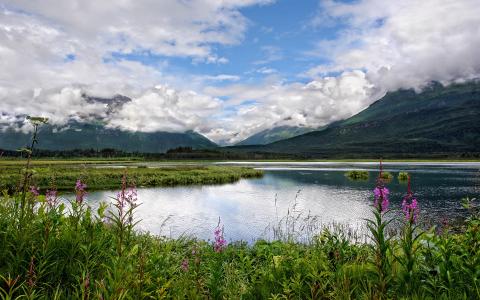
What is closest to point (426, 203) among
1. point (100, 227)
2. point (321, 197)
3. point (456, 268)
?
point (321, 197)

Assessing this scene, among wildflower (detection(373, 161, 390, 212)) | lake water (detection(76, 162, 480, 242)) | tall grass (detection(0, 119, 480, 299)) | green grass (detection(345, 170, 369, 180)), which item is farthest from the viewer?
green grass (detection(345, 170, 369, 180))

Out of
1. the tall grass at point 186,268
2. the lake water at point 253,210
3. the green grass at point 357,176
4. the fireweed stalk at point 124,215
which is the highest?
the fireweed stalk at point 124,215

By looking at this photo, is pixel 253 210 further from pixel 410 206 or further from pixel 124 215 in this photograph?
pixel 124 215

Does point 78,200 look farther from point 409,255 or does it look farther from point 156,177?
point 156,177

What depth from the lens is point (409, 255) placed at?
5.28m

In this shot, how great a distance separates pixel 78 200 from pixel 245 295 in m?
3.98

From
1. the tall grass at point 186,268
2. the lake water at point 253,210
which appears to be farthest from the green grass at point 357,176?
the tall grass at point 186,268

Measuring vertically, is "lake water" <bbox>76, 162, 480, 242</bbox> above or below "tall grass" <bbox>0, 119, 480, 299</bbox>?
below

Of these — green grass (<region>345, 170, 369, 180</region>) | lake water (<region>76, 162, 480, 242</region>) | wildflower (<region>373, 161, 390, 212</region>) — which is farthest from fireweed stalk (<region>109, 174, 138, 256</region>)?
green grass (<region>345, 170, 369, 180</region>)

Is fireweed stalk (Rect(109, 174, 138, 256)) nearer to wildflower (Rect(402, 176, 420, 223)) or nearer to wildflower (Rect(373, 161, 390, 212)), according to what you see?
wildflower (Rect(373, 161, 390, 212))

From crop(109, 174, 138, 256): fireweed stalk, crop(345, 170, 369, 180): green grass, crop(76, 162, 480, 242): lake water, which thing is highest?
crop(109, 174, 138, 256): fireweed stalk

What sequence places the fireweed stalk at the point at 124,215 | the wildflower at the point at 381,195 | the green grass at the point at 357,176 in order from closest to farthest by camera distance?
the wildflower at the point at 381,195 → the fireweed stalk at the point at 124,215 → the green grass at the point at 357,176

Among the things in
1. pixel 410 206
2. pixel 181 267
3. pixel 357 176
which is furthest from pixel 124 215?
pixel 357 176

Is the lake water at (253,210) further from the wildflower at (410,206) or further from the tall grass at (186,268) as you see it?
the wildflower at (410,206)
